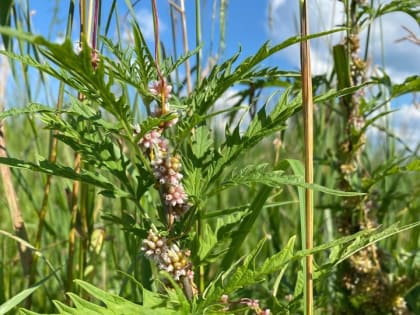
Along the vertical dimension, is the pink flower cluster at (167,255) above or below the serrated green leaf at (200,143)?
below

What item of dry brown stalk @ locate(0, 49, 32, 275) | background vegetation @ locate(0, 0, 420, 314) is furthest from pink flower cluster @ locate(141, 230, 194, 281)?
dry brown stalk @ locate(0, 49, 32, 275)

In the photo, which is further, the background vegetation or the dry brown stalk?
the dry brown stalk

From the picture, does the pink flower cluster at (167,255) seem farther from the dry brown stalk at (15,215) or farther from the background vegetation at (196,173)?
the dry brown stalk at (15,215)

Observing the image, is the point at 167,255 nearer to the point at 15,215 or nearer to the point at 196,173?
the point at 196,173

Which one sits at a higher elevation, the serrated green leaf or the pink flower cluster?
the serrated green leaf

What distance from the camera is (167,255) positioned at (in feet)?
2.24

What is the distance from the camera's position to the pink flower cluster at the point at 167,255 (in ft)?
Result: 2.21

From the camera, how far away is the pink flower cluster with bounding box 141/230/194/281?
2.21 feet

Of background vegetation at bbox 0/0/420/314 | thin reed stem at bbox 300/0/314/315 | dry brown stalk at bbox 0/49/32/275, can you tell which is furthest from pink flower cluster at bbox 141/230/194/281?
dry brown stalk at bbox 0/49/32/275

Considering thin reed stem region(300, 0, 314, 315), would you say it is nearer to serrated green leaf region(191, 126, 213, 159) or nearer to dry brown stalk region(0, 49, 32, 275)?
serrated green leaf region(191, 126, 213, 159)

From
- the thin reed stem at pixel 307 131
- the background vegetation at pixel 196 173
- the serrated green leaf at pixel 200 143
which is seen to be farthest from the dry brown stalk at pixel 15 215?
the thin reed stem at pixel 307 131

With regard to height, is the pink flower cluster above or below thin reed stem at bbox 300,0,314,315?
below

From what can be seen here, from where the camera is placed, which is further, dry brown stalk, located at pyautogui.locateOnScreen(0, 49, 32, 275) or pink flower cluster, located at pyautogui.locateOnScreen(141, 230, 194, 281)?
dry brown stalk, located at pyautogui.locateOnScreen(0, 49, 32, 275)

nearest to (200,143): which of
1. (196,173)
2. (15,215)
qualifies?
(196,173)
